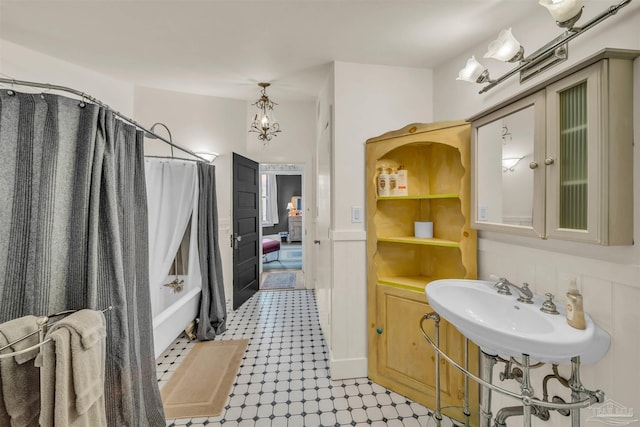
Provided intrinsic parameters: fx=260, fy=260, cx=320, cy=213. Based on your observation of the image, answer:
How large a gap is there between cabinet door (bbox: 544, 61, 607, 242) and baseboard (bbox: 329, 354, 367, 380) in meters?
1.57

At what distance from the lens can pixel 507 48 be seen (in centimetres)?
132

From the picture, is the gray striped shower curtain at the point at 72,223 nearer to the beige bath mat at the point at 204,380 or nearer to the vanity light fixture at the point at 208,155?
the beige bath mat at the point at 204,380

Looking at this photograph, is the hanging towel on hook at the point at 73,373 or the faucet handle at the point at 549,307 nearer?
the hanging towel on hook at the point at 73,373

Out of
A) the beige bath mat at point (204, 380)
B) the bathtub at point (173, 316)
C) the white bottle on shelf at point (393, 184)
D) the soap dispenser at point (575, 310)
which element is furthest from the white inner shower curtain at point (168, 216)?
the soap dispenser at point (575, 310)

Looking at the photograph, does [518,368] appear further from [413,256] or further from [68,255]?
[68,255]

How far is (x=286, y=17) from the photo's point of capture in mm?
1586

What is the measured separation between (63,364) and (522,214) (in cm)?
201

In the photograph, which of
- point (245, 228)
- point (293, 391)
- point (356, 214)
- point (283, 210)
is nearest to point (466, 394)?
point (293, 391)

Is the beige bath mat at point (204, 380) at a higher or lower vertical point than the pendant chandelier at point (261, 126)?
lower

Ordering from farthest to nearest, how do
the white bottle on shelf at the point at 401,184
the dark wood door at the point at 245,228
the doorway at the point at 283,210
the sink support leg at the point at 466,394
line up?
1. the doorway at the point at 283,210
2. the dark wood door at the point at 245,228
3. the white bottle on shelf at the point at 401,184
4. the sink support leg at the point at 466,394

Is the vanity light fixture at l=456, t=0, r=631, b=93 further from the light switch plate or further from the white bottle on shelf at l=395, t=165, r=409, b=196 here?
the light switch plate

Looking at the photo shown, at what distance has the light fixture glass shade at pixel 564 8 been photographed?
1041 mm

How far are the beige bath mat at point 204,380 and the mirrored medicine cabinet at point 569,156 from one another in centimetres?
209

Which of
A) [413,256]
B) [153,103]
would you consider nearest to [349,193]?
[413,256]
